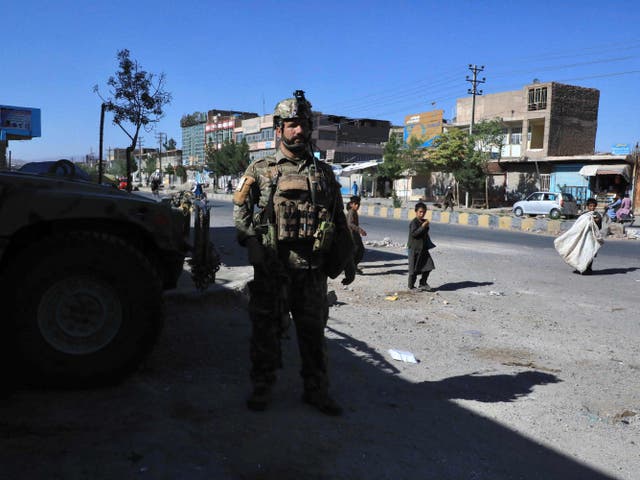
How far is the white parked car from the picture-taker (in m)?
25.2

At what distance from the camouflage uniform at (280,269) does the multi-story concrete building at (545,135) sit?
3229cm

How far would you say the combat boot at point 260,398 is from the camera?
10.4 feet

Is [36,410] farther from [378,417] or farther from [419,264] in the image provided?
[419,264]

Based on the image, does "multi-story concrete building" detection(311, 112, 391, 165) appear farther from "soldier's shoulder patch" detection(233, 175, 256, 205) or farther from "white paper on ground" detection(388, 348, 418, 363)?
"soldier's shoulder patch" detection(233, 175, 256, 205)

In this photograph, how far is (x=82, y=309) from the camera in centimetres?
313

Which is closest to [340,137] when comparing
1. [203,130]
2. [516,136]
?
[516,136]

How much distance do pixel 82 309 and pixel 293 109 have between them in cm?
168

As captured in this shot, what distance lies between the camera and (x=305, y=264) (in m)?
3.20

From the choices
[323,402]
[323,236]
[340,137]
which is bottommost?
[323,402]

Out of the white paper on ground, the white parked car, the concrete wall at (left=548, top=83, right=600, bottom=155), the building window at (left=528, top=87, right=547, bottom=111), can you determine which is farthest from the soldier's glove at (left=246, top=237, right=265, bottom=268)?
the building window at (left=528, top=87, right=547, bottom=111)

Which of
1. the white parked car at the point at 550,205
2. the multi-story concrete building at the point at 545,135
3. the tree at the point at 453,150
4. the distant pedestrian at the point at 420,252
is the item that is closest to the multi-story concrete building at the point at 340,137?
the multi-story concrete building at the point at 545,135

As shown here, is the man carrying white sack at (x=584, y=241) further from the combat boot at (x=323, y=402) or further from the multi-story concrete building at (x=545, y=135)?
the multi-story concrete building at (x=545, y=135)

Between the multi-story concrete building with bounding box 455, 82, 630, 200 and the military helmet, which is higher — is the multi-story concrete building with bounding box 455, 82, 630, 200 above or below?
above

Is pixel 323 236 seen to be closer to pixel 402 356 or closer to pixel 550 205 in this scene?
pixel 402 356
